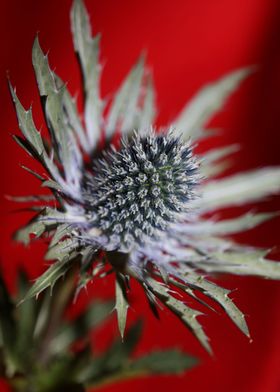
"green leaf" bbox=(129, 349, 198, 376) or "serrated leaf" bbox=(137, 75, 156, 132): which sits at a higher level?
"serrated leaf" bbox=(137, 75, 156, 132)

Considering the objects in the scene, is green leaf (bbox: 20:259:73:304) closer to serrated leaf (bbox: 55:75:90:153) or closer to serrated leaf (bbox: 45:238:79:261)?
serrated leaf (bbox: 45:238:79:261)

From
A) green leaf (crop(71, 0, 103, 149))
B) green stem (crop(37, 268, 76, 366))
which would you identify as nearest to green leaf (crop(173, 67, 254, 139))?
green leaf (crop(71, 0, 103, 149))

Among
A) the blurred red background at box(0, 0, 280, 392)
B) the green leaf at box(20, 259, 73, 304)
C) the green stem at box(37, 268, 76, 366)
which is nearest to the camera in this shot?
the green leaf at box(20, 259, 73, 304)

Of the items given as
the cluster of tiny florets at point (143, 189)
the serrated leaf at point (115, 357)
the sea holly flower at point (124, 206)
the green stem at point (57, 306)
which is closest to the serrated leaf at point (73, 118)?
the sea holly flower at point (124, 206)

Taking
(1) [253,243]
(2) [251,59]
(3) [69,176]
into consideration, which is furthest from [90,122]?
(2) [251,59]

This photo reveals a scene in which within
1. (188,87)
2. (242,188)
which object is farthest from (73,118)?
(188,87)

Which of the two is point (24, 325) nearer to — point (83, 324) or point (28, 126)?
point (83, 324)
